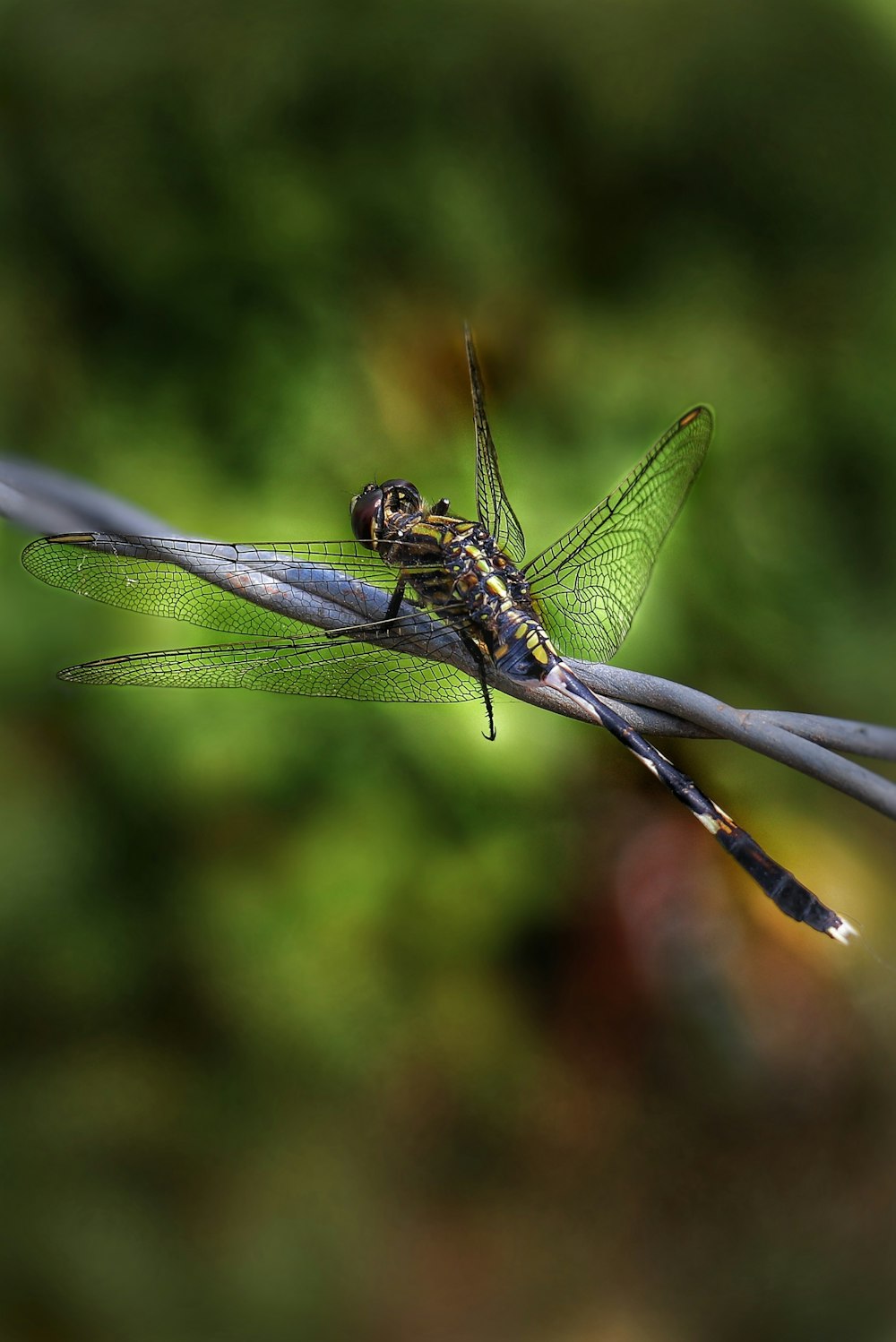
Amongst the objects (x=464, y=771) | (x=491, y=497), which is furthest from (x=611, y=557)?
(x=464, y=771)

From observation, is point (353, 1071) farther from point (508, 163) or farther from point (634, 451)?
point (508, 163)

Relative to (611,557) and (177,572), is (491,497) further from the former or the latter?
(177,572)

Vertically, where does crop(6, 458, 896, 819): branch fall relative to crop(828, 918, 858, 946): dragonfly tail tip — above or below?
above

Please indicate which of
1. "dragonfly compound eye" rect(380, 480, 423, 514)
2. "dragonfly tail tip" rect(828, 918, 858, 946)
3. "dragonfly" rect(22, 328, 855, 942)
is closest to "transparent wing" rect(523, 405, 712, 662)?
"dragonfly" rect(22, 328, 855, 942)

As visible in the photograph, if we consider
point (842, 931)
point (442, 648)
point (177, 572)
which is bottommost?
point (842, 931)

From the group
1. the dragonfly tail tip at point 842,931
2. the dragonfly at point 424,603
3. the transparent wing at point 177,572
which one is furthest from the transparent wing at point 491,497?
the dragonfly tail tip at point 842,931

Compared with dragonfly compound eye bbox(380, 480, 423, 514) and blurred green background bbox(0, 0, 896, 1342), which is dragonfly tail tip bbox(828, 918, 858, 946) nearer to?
blurred green background bbox(0, 0, 896, 1342)

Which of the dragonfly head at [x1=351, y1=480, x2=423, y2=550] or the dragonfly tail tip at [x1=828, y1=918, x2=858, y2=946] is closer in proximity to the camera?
the dragonfly tail tip at [x1=828, y1=918, x2=858, y2=946]
